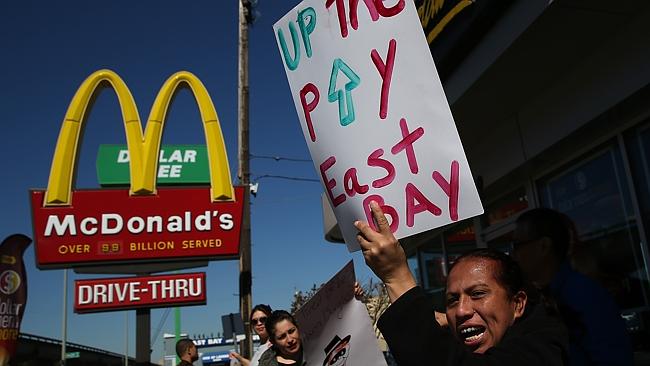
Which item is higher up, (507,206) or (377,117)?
(507,206)

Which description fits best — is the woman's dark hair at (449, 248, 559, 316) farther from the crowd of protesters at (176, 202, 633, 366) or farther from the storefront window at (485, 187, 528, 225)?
the storefront window at (485, 187, 528, 225)

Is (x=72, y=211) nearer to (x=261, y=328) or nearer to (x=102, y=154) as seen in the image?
(x=261, y=328)

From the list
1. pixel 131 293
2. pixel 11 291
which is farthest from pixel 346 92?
pixel 11 291

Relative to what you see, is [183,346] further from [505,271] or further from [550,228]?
[505,271]

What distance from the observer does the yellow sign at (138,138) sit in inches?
381

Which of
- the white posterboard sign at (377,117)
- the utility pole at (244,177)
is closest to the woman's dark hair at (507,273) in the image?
the white posterboard sign at (377,117)

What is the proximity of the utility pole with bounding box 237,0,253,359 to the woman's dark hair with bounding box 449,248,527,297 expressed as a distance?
8.58m

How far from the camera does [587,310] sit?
5.74ft

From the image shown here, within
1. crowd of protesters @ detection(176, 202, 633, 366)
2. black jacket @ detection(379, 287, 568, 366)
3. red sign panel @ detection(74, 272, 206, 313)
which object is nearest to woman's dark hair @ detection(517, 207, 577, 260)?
crowd of protesters @ detection(176, 202, 633, 366)

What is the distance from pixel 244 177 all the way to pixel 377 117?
9.29m

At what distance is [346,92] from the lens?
65.3 inches

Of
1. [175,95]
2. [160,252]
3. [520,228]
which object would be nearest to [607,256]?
[520,228]

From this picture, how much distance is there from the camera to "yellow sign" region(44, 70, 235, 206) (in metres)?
9.68

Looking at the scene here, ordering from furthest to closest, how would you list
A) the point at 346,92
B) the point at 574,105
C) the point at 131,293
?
the point at 131,293 < the point at 574,105 < the point at 346,92
